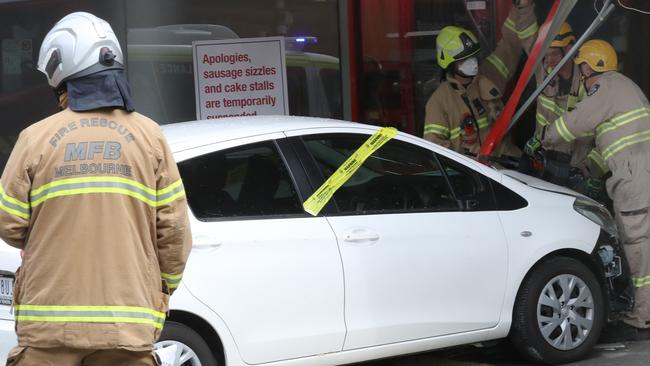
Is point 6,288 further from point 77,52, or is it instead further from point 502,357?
point 502,357

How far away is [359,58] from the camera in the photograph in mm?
9930

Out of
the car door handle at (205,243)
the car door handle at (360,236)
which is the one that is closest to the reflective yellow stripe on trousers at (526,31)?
the car door handle at (360,236)

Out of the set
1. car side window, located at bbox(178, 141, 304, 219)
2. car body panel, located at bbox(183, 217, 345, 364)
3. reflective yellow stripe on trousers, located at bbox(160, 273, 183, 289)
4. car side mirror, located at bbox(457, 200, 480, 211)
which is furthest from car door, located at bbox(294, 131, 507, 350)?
reflective yellow stripe on trousers, located at bbox(160, 273, 183, 289)

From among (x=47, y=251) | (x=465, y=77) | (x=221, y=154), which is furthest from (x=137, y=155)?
(x=465, y=77)

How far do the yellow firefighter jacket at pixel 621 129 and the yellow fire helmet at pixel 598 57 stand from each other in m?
0.07

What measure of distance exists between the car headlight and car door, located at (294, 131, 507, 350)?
727 mm

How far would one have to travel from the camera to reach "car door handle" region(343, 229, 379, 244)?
5.08 metres

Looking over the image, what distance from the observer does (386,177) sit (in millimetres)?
5488

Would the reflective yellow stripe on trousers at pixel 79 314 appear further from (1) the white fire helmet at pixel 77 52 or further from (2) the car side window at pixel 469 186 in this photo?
(2) the car side window at pixel 469 186

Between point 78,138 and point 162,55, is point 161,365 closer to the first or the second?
point 78,138

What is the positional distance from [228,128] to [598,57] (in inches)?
114

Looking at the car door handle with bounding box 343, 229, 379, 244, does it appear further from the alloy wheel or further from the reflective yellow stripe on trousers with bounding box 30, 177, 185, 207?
the reflective yellow stripe on trousers with bounding box 30, 177, 185, 207

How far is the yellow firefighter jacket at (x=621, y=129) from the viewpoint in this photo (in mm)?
6512

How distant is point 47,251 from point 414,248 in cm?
264
